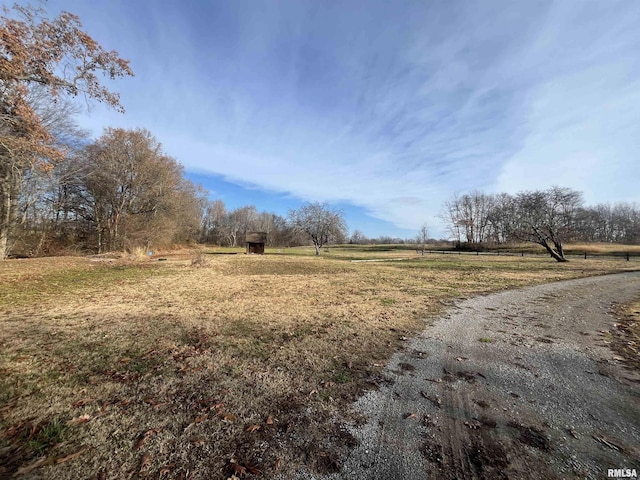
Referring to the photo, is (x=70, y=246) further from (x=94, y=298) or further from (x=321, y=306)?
(x=321, y=306)

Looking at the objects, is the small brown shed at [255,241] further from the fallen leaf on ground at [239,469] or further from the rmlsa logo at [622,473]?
the rmlsa logo at [622,473]

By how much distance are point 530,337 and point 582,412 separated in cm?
281

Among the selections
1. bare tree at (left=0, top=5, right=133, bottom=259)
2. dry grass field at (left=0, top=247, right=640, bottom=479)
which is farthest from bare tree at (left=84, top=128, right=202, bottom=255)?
dry grass field at (left=0, top=247, right=640, bottom=479)

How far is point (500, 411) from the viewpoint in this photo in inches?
111

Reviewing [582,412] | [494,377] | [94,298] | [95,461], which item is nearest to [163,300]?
[94,298]

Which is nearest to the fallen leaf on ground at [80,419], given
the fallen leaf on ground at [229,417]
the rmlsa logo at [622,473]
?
the fallen leaf on ground at [229,417]

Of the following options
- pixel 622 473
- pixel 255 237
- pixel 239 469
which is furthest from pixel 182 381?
pixel 255 237

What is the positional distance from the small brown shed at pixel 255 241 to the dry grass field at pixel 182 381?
3003 centimetres

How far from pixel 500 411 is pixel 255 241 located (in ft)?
121

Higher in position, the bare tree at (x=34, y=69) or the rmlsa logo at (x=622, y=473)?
the bare tree at (x=34, y=69)

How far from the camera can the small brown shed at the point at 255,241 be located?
37719 millimetres

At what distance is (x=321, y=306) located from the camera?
754 centimetres

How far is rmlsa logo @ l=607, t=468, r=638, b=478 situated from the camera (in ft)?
6.80

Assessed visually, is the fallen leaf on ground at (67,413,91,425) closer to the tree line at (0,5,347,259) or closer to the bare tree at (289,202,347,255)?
the tree line at (0,5,347,259)
